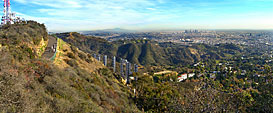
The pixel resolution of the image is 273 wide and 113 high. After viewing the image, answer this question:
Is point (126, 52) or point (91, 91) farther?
point (126, 52)

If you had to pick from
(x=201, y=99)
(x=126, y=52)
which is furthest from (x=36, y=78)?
(x=126, y=52)

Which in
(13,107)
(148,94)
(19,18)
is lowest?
(148,94)

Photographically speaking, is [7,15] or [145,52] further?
[145,52]

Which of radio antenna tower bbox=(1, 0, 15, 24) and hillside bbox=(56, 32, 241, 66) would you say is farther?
hillside bbox=(56, 32, 241, 66)

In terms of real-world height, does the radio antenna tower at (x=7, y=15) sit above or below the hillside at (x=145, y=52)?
above

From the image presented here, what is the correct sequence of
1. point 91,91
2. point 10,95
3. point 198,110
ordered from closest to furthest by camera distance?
1. point 10,95
2. point 198,110
3. point 91,91

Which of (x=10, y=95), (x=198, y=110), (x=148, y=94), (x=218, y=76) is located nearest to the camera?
(x=10, y=95)

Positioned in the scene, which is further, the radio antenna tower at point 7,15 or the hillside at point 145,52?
the hillside at point 145,52

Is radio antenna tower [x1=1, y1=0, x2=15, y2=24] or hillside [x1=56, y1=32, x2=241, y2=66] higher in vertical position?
radio antenna tower [x1=1, y1=0, x2=15, y2=24]

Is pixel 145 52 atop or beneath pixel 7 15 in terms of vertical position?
beneath

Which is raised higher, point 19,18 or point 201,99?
point 19,18

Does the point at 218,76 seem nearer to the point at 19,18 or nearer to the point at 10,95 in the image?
the point at 19,18
